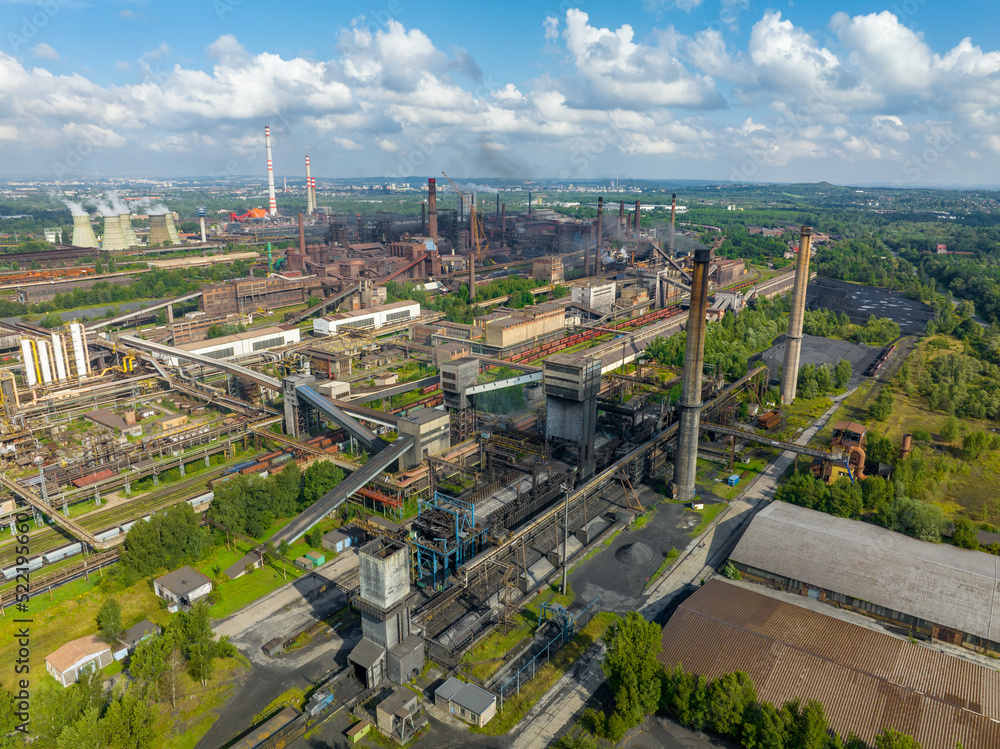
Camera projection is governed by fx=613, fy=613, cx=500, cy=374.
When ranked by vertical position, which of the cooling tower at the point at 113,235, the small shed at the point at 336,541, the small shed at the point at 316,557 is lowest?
the small shed at the point at 316,557

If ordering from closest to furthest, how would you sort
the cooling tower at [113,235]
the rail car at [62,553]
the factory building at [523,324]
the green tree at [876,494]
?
the rail car at [62,553] < the green tree at [876,494] < the factory building at [523,324] < the cooling tower at [113,235]

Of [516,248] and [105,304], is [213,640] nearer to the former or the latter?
[105,304]

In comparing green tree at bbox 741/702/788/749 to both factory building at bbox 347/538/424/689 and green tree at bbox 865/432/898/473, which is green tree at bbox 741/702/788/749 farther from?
green tree at bbox 865/432/898/473

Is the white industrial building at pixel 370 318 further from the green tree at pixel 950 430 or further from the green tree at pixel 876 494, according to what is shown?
the green tree at pixel 950 430

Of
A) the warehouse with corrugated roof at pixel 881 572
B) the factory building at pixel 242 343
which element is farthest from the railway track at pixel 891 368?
the factory building at pixel 242 343

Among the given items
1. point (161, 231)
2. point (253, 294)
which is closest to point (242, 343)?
point (253, 294)

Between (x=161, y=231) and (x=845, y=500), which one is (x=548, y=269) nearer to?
(x=845, y=500)
